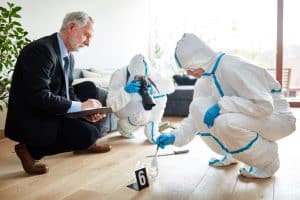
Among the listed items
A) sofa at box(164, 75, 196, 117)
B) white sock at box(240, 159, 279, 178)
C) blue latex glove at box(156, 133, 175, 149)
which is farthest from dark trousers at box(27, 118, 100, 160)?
sofa at box(164, 75, 196, 117)

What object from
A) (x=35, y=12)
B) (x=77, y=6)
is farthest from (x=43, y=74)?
(x=77, y=6)

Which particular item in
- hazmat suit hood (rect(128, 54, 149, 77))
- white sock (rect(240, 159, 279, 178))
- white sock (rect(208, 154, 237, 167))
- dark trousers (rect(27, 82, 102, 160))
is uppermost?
hazmat suit hood (rect(128, 54, 149, 77))

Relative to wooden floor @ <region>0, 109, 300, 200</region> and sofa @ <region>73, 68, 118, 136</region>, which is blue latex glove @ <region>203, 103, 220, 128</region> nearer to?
wooden floor @ <region>0, 109, 300, 200</region>

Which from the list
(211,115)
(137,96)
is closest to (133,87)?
(137,96)

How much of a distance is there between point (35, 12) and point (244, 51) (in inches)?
134

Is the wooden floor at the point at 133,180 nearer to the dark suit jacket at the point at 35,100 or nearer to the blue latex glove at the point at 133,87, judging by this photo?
the dark suit jacket at the point at 35,100

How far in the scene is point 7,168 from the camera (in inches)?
88.6

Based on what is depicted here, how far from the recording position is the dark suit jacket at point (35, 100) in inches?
76.4

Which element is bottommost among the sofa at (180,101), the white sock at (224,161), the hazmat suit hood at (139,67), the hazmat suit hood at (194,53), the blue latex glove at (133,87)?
the sofa at (180,101)

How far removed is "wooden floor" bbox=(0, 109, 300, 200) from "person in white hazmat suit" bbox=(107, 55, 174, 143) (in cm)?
35

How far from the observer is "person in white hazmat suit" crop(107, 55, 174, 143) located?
2.79 meters

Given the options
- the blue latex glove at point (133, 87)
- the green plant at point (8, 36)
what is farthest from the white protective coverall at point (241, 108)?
the green plant at point (8, 36)

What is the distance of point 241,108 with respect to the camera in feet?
5.59

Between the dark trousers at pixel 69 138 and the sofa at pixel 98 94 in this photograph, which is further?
the sofa at pixel 98 94
